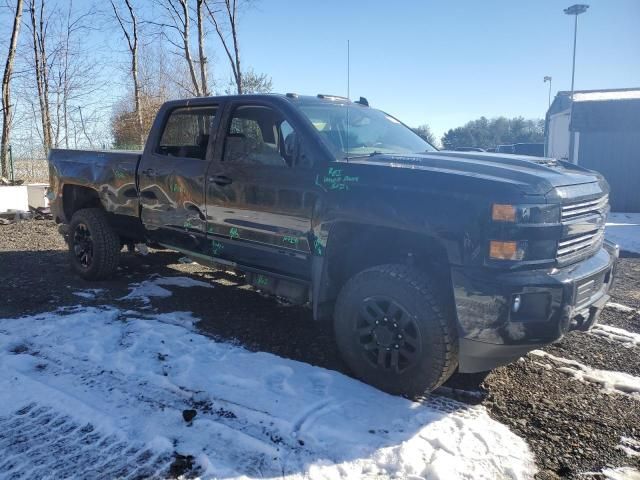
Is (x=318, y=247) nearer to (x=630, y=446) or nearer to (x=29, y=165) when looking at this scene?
(x=630, y=446)

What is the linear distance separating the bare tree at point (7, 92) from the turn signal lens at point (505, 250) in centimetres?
1594

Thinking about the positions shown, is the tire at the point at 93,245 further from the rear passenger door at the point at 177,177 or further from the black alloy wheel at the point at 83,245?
the rear passenger door at the point at 177,177

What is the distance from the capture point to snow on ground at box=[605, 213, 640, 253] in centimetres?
923

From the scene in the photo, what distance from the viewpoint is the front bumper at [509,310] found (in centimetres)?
287

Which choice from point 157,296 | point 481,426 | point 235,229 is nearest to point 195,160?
point 235,229

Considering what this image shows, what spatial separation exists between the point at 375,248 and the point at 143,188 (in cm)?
270

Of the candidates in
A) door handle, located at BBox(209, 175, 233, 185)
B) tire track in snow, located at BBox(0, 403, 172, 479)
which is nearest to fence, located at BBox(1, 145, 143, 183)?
door handle, located at BBox(209, 175, 233, 185)

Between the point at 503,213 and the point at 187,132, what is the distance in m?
3.26

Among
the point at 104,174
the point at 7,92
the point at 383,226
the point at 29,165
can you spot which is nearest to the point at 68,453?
the point at 383,226

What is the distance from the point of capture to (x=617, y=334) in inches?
180

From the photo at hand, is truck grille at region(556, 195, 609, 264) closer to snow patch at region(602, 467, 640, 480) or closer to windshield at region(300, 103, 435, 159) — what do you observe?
snow patch at region(602, 467, 640, 480)

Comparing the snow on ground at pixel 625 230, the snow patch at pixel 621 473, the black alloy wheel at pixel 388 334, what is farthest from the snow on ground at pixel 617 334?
the snow on ground at pixel 625 230

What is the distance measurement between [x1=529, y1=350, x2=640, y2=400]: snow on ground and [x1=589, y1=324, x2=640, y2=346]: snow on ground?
0.72 m

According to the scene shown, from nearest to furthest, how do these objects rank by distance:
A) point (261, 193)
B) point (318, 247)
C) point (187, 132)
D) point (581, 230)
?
point (581, 230) → point (318, 247) → point (261, 193) → point (187, 132)
